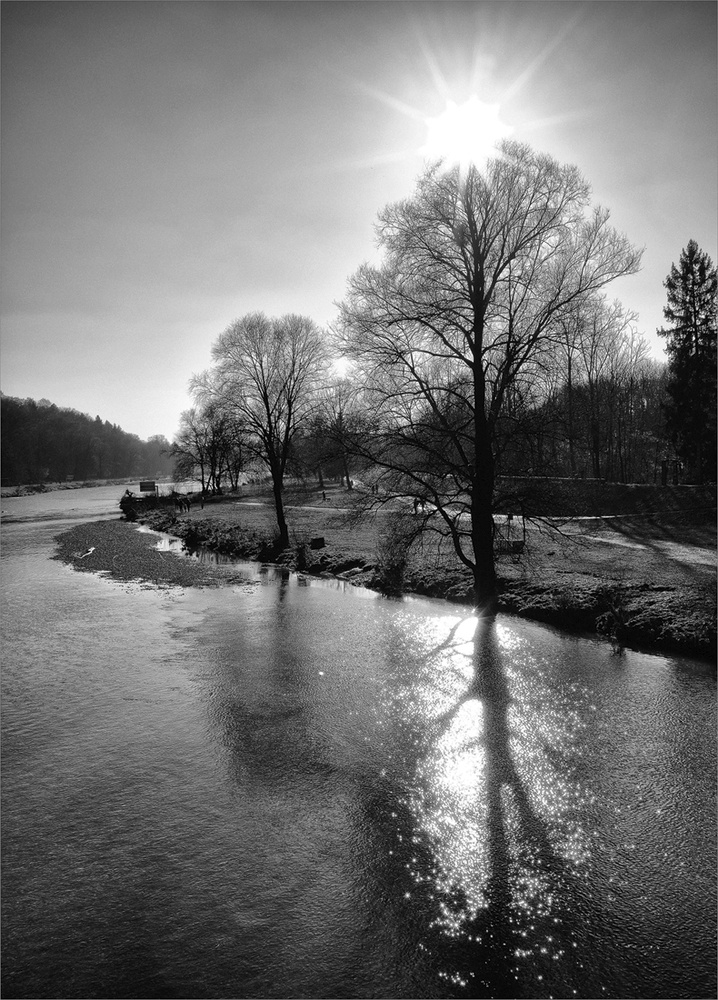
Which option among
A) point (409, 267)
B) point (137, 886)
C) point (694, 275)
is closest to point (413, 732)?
point (137, 886)

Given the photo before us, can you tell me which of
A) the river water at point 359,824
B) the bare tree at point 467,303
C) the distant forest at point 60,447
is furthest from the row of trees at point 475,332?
the distant forest at point 60,447

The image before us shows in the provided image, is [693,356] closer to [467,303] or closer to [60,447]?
[467,303]

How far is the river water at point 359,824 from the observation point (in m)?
4.16

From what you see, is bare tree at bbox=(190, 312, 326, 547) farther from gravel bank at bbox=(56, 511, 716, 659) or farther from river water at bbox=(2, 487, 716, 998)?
river water at bbox=(2, 487, 716, 998)

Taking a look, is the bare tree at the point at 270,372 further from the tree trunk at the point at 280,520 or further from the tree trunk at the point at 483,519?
the tree trunk at the point at 483,519

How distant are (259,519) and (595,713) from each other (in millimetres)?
29868

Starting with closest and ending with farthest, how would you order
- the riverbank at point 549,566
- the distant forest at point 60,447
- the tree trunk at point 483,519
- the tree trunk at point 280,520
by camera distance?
the riverbank at point 549,566, the tree trunk at point 483,519, the tree trunk at point 280,520, the distant forest at point 60,447

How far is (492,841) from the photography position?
5.46 metres

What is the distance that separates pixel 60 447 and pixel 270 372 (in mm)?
109960

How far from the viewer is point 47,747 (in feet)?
24.6

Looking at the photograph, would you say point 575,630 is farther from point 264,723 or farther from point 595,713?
point 264,723

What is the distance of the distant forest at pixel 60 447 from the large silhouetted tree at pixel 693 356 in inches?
2621

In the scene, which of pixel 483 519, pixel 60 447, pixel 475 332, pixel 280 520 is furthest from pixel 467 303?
pixel 60 447

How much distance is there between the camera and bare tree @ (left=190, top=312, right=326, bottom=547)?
28891 millimetres
